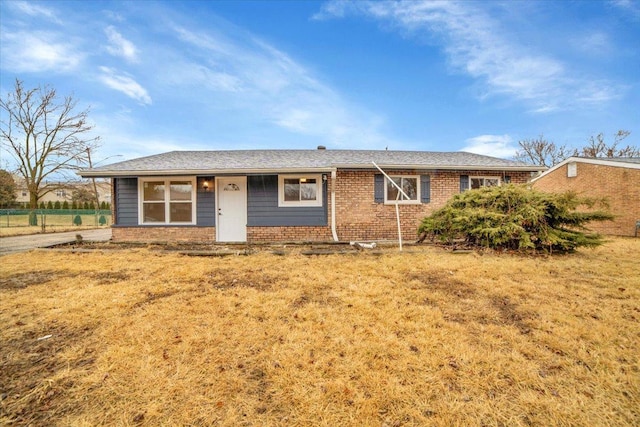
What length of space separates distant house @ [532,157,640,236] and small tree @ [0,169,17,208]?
133 ft

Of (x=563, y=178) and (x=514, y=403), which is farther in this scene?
(x=563, y=178)

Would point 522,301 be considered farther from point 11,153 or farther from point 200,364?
point 11,153

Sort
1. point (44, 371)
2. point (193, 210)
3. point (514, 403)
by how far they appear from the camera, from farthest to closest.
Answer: point (193, 210) < point (44, 371) < point (514, 403)

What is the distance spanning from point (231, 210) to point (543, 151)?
38.0 m

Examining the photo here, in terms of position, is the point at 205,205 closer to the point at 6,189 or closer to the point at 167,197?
A: the point at 167,197

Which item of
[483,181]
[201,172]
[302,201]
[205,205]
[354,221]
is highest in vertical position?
[201,172]

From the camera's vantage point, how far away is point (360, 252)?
7.01 metres

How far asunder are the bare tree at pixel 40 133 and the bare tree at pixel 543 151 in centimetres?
4533

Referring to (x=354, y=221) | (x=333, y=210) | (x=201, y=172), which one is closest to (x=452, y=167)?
(x=354, y=221)

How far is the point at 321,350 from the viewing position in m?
2.49

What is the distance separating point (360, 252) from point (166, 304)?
15.0 feet

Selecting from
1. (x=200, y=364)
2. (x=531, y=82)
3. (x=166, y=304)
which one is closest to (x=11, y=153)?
(x=166, y=304)

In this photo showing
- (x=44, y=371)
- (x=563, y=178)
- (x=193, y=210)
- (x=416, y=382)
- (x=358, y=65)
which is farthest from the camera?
(x=358, y=65)

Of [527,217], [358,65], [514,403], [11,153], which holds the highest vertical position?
[358,65]
